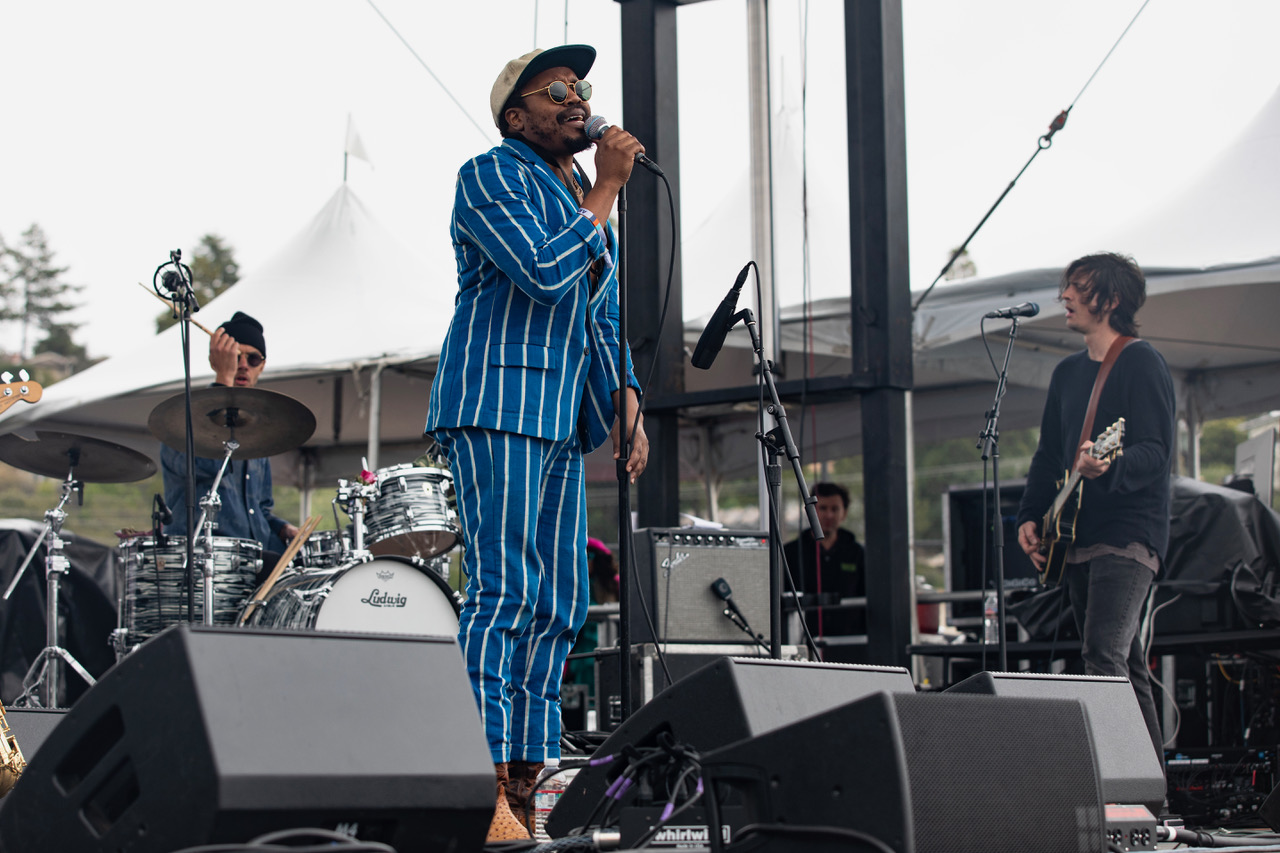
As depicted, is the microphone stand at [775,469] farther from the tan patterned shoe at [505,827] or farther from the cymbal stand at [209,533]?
the cymbal stand at [209,533]

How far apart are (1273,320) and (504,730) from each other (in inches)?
233

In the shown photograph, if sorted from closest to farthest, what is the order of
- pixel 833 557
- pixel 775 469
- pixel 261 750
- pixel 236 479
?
pixel 261 750 → pixel 775 469 → pixel 236 479 → pixel 833 557

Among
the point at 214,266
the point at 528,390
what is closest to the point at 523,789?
the point at 528,390

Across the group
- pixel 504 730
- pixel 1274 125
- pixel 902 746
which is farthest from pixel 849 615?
pixel 902 746

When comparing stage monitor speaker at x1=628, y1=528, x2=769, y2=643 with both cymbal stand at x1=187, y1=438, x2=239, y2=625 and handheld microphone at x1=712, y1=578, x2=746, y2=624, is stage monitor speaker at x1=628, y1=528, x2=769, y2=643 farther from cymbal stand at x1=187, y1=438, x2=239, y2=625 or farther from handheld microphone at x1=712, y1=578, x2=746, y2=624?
cymbal stand at x1=187, y1=438, x2=239, y2=625

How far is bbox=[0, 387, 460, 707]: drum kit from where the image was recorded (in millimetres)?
5492

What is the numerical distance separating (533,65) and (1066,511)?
336 cm

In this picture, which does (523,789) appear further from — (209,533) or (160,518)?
(160,518)

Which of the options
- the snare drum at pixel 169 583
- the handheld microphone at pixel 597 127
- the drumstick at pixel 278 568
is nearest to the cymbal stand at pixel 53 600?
the snare drum at pixel 169 583

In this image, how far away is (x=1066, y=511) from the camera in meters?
5.48

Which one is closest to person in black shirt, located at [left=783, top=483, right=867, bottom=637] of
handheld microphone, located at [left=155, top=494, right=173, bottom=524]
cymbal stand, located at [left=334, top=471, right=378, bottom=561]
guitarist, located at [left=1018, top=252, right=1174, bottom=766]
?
guitarist, located at [left=1018, top=252, right=1174, bottom=766]

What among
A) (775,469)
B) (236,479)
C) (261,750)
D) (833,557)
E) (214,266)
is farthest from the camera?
(214,266)

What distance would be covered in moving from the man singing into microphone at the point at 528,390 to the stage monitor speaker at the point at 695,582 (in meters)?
2.12

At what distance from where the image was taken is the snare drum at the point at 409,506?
6145 mm
